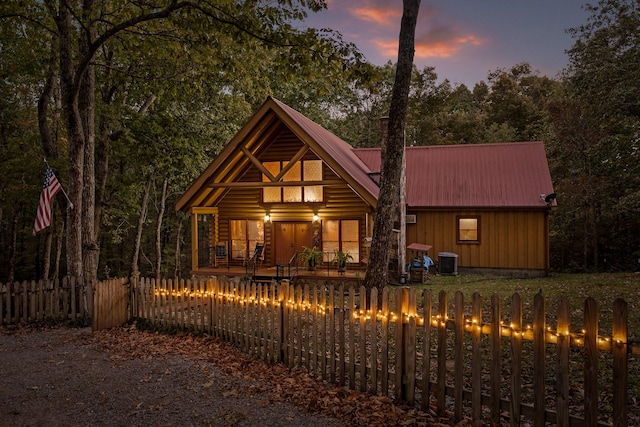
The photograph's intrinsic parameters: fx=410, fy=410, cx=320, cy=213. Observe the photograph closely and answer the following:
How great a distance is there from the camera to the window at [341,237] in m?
19.1

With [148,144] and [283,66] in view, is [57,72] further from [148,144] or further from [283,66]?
[283,66]

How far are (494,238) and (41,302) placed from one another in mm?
18327

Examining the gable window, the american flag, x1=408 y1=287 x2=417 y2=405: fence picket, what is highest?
the gable window

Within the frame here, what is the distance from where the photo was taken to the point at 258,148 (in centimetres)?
1961

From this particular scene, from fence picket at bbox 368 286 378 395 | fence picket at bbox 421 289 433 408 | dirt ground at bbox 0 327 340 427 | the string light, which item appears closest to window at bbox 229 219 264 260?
the string light

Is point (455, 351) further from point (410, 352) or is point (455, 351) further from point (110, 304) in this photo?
point (110, 304)

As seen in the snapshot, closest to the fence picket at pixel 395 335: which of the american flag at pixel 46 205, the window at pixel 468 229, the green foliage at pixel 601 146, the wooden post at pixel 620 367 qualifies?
the wooden post at pixel 620 367

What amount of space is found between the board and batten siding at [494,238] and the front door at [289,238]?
532 cm

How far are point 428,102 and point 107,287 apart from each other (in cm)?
3667

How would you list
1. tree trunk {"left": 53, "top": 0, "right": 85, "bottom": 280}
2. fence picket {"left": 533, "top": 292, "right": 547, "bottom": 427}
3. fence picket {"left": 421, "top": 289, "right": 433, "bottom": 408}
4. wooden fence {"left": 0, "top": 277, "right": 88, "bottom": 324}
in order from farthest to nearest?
1. tree trunk {"left": 53, "top": 0, "right": 85, "bottom": 280}
2. wooden fence {"left": 0, "top": 277, "right": 88, "bottom": 324}
3. fence picket {"left": 421, "top": 289, "right": 433, "bottom": 408}
4. fence picket {"left": 533, "top": 292, "right": 547, "bottom": 427}

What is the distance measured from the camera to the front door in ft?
65.4

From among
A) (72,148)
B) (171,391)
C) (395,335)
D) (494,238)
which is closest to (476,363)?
(395,335)

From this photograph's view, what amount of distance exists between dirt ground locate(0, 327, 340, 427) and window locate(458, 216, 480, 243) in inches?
585

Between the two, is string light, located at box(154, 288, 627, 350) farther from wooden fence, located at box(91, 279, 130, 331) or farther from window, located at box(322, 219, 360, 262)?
window, located at box(322, 219, 360, 262)
